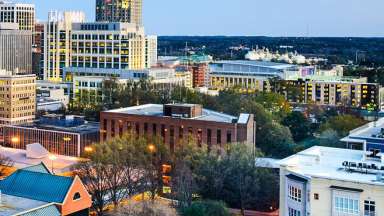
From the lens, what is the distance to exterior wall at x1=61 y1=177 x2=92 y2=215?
5344cm

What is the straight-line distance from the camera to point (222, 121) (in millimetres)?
79188

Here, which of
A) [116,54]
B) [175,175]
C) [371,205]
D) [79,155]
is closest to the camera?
[371,205]

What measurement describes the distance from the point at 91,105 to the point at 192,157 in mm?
66493

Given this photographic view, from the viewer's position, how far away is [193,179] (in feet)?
200

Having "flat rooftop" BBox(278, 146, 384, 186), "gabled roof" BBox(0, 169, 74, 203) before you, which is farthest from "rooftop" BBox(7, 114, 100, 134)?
"flat rooftop" BBox(278, 146, 384, 186)

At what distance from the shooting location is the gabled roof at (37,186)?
176ft

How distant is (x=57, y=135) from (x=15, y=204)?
41953mm

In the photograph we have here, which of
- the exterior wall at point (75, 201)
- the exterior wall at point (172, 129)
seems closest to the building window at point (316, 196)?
the exterior wall at point (75, 201)

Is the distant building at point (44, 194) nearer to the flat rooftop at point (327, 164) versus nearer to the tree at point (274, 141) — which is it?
the flat rooftop at point (327, 164)

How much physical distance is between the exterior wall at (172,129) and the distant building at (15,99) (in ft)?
108

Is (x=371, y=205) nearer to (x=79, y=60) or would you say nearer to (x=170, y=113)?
(x=170, y=113)

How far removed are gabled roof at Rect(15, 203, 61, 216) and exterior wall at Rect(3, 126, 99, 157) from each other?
37.7 m

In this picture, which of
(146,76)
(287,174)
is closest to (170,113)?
(287,174)

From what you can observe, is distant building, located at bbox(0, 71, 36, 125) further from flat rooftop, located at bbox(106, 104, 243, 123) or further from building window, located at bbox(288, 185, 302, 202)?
building window, located at bbox(288, 185, 302, 202)
